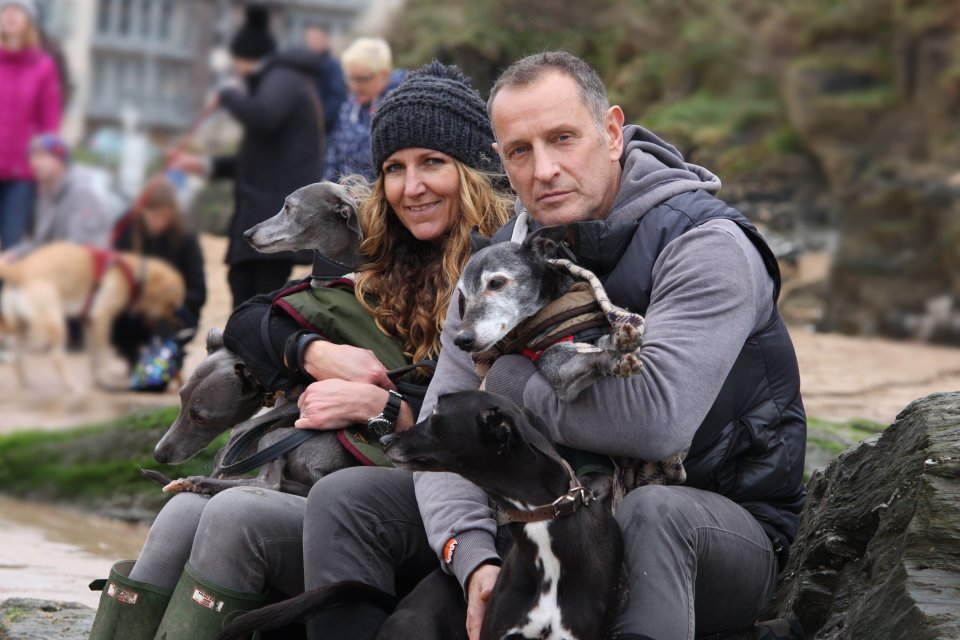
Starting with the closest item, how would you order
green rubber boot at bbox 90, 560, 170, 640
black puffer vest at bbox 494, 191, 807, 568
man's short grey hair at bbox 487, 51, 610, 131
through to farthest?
black puffer vest at bbox 494, 191, 807, 568, man's short grey hair at bbox 487, 51, 610, 131, green rubber boot at bbox 90, 560, 170, 640

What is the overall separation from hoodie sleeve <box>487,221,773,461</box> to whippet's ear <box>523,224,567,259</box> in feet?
0.83

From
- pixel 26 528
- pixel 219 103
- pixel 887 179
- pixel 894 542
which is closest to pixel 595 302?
pixel 894 542

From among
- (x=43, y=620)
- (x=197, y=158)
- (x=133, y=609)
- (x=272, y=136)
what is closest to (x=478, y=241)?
(x=133, y=609)

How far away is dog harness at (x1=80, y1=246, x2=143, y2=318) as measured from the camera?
9945 millimetres

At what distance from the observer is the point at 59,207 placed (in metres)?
11.1

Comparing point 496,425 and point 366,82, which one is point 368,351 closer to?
point 496,425

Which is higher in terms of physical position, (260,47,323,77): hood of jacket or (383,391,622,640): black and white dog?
(260,47,323,77): hood of jacket

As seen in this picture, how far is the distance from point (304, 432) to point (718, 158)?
49.1 feet

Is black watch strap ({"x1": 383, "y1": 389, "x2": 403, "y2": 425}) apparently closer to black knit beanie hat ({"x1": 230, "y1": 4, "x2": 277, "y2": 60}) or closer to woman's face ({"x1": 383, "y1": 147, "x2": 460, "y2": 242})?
woman's face ({"x1": 383, "y1": 147, "x2": 460, "y2": 242})

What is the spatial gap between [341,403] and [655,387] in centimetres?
112

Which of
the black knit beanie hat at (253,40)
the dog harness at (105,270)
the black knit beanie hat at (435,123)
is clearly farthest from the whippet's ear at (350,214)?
the dog harness at (105,270)

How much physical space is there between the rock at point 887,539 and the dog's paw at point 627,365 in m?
0.75

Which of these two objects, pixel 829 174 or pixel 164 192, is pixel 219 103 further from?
pixel 829 174

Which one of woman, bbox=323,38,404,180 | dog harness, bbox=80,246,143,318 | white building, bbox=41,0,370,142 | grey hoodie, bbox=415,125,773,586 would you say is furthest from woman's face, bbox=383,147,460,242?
white building, bbox=41,0,370,142
